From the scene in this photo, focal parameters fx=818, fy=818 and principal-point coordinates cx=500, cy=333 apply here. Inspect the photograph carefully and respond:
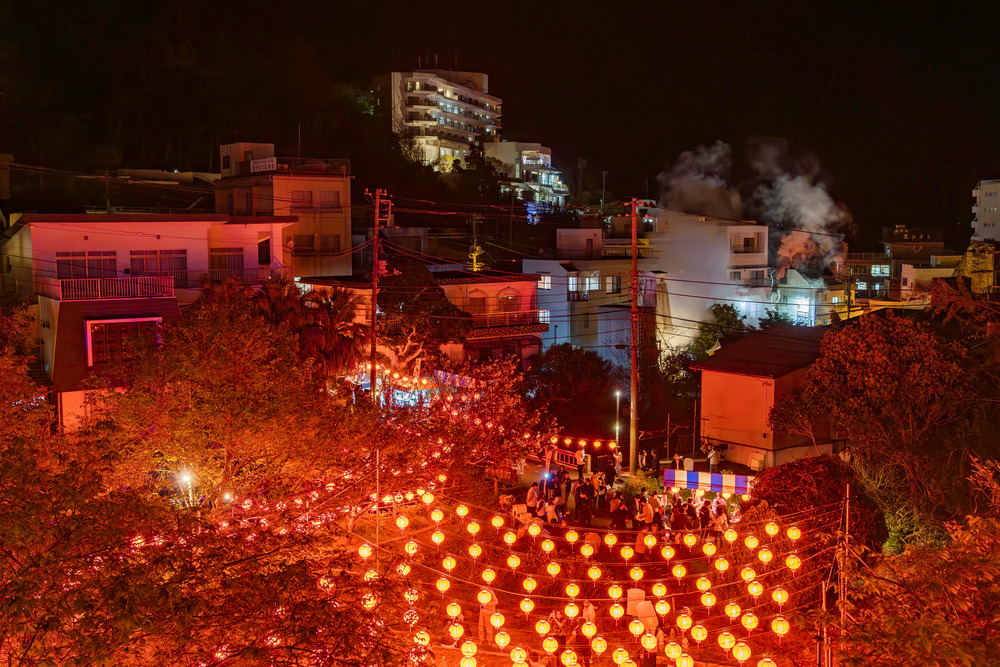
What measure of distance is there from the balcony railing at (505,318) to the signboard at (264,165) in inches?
425

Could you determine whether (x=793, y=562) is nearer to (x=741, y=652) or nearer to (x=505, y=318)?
(x=741, y=652)

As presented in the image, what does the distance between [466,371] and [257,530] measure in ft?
42.8

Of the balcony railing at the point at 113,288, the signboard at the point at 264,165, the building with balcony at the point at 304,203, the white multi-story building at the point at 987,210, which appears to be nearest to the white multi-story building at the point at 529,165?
the white multi-story building at the point at 987,210

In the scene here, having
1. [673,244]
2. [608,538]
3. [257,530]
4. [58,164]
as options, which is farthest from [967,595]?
[58,164]

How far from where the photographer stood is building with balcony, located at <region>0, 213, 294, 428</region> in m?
20.7

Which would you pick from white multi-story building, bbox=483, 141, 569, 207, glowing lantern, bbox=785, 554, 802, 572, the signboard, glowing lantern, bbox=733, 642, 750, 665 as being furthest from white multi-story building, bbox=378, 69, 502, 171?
glowing lantern, bbox=733, 642, 750, 665

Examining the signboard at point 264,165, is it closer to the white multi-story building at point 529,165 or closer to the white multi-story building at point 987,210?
the white multi-story building at point 529,165

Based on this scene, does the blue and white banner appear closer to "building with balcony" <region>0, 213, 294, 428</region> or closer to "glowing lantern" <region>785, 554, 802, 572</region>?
"glowing lantern" <region>785, 554, 802, 572</region>

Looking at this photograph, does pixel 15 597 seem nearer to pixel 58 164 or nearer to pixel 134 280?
pixel 134 280

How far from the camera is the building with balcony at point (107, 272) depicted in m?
20.7

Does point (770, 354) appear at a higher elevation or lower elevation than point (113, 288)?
lower

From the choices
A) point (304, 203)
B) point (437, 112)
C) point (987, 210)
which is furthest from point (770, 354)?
point (437, 112)

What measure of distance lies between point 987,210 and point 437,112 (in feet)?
125

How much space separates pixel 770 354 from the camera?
75.6 ft
